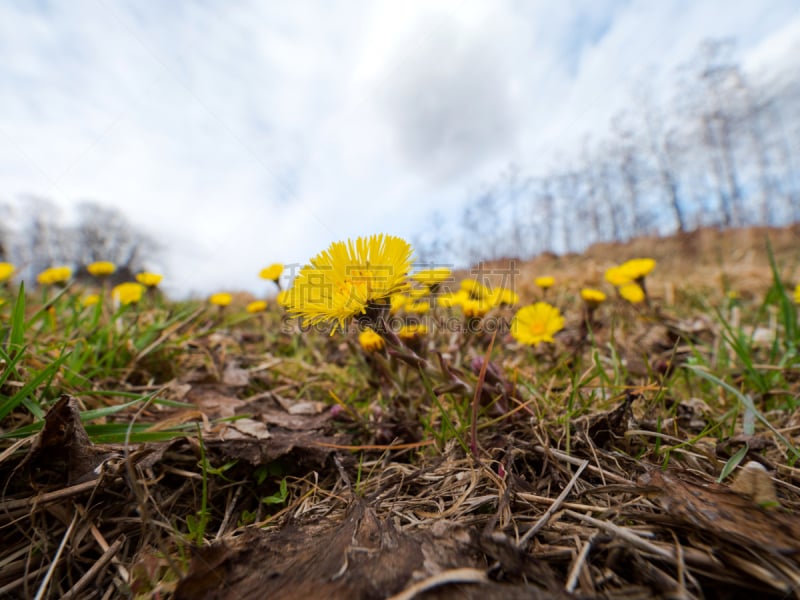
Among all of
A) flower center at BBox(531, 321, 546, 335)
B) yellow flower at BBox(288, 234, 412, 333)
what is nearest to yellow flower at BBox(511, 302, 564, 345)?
flower center at BBox(531, 321, 546, 335)

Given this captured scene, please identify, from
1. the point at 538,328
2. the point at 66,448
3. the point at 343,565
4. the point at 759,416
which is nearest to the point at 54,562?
the point at 66,448

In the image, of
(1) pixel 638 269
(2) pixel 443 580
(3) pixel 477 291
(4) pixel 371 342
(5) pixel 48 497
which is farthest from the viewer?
(1) pixel 638 269

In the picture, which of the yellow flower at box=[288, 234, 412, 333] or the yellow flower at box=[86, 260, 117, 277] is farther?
the yellow flower at box=[86, 260, 117, 277]

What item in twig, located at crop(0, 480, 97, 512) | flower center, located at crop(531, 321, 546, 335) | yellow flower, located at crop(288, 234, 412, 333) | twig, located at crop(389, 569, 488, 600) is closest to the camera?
twig, located at crop(389, 569, 488, 600)

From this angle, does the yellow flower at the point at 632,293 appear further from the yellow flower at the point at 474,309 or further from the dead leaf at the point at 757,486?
the dead leaf at the point at 757,486

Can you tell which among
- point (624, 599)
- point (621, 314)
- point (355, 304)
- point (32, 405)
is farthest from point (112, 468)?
point (621, 314)

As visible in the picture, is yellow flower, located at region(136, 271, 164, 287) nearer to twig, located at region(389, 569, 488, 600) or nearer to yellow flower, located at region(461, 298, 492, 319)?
yellow flower, located at region(461, 298, 492, 319)

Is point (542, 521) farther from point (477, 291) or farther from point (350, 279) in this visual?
point (477, 291)
